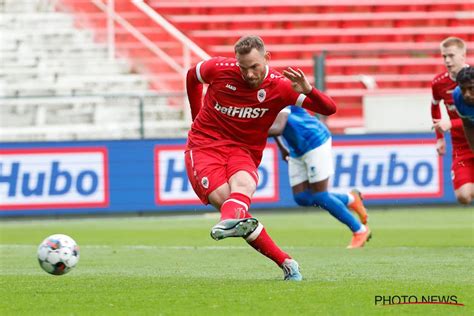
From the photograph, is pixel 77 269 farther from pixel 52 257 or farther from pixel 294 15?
pixel 294 15

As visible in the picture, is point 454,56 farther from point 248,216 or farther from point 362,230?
point 248,216

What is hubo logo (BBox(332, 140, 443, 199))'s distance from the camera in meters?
20.1

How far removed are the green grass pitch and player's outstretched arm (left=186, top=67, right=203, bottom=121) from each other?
4.61 ft

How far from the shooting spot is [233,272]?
33.1ft

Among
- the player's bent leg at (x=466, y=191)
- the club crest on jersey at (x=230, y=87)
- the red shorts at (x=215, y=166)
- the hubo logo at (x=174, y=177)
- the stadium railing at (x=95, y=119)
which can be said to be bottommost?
the hubo logo at (x=174, y=177)

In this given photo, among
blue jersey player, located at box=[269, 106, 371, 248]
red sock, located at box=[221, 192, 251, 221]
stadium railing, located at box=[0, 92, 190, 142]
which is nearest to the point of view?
red sock, located at box=[221, 192, 251, 221]

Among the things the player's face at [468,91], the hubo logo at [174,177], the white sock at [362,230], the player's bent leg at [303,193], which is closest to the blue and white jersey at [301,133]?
the player's bent leg at [303,193]

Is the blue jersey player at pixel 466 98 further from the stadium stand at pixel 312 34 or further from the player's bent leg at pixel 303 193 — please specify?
the stadium stand at pixel 312 34

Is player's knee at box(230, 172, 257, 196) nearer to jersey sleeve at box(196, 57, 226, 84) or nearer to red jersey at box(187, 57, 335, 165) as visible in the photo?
red jersey at box(187, 57, 335, 165)

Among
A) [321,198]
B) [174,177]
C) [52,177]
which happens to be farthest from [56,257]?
[174,177]

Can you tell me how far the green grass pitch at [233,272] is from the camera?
7.57 m

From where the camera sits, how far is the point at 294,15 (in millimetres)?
27188

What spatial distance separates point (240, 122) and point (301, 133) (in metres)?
4.05

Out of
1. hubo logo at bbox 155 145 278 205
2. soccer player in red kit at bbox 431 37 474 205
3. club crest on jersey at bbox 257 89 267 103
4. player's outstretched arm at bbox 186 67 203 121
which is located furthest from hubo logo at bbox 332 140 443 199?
club crest on jersey at bbox 257 89 267 103
